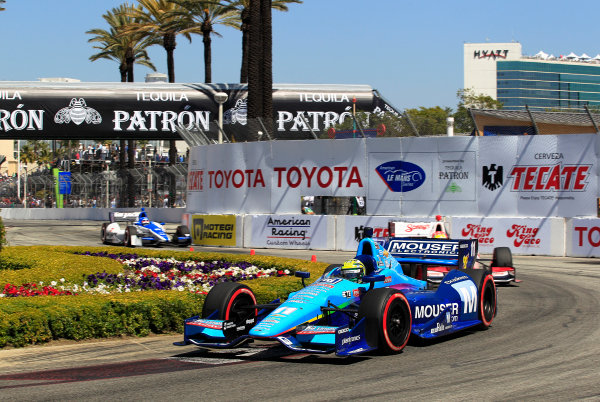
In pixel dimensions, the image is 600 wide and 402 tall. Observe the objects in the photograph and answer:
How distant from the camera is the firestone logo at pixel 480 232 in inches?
923

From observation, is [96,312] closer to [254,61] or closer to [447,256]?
[447,256]

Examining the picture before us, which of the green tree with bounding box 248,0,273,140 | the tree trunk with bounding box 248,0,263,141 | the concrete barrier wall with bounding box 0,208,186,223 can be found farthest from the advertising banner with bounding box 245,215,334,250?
the concrete barrier wall with bounding box 0,208,186,223

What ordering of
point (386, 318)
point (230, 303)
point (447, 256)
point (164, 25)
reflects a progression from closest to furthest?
point (386, 318)
point (230, 303)
point (447, 256)
point (164, 25)

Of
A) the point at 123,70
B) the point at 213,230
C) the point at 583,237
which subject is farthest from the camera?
the point at 123,70

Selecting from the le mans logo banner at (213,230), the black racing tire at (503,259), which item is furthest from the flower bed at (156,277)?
the le mans logo banner at (213,230)

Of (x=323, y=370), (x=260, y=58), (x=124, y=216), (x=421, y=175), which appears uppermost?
(x=260, y=58)

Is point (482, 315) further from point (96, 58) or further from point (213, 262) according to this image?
point (96, 58)

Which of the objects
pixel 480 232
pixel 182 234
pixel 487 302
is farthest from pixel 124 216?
pixel 487 302

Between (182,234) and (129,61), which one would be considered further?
(129,61)

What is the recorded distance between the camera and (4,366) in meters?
8.43

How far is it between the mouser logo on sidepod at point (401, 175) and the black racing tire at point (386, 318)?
1601 centimetres

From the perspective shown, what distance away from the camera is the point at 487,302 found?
11133mm

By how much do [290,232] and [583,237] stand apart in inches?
377

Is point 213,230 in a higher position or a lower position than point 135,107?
lower
